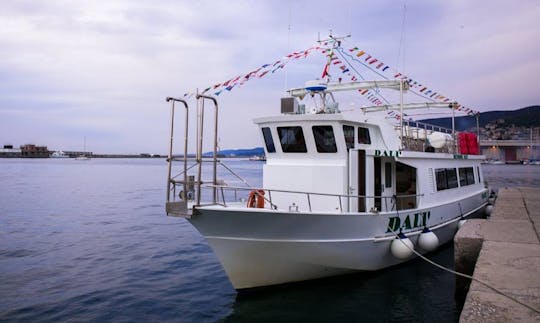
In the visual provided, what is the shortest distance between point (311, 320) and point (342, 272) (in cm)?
203

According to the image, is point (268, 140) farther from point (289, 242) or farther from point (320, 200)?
point (289, 242)

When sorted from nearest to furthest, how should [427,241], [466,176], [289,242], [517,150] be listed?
1. [289,242]
2. [427,241]
3. [466,176]
4. [517,150]

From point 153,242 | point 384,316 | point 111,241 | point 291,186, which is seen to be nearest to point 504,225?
point 384,316

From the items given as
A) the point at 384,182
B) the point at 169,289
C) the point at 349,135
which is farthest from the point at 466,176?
the point at 169,289

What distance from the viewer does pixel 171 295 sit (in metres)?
9.67

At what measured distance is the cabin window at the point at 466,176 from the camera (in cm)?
1522

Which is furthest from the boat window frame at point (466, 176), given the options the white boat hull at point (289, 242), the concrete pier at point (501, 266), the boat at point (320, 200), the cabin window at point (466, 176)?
the white boat hull at point (289, 242)

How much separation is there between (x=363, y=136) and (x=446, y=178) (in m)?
4.74

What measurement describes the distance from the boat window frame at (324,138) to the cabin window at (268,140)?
1303 mm

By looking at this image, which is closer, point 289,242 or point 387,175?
point 289,242

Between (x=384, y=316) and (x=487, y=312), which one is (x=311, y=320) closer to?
(x=384, y=316)

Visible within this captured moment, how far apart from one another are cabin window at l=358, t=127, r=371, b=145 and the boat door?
0.57 metres

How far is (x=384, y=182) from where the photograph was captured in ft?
36.7

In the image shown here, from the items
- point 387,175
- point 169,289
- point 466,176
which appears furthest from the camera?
point 466,176
